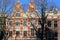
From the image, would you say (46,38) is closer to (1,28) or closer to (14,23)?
(14,23)

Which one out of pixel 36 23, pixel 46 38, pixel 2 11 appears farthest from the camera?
pixel 36 23

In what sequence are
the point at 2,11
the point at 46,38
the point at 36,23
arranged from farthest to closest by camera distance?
1. the point at 36,23
2. the point at 46,38
3. the point at 2,11

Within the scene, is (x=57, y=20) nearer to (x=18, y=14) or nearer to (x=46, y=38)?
(x=46, y=38)

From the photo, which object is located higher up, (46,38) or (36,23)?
(36,23)

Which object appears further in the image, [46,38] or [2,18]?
[46,38]

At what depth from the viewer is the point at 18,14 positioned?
41406mm

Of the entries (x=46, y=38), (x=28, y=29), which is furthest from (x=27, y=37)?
(x=46, y=38)

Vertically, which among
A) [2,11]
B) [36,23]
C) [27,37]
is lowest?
[27,37]

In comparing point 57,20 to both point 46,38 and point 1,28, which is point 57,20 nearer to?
point 46,38

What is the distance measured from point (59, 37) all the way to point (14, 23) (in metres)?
9.16

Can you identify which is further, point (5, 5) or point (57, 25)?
point (57, 25)

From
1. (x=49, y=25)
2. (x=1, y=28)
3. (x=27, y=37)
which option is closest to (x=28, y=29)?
(x=27, y=37)

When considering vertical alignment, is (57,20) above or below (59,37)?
above

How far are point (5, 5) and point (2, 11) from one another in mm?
962
